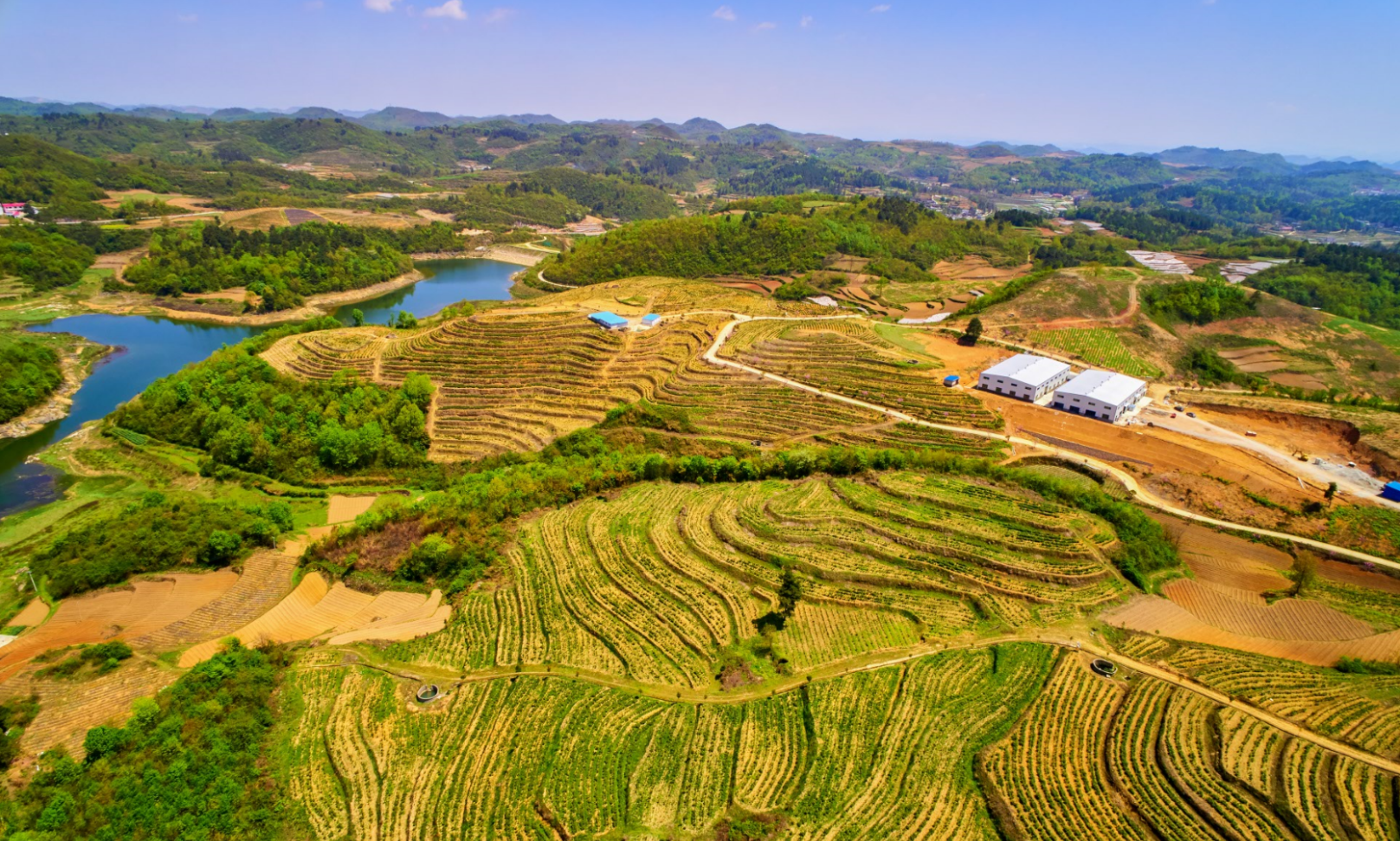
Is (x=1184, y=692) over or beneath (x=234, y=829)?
over

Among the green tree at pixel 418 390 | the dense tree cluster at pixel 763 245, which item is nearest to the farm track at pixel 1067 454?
the green tree at pixel 418 390

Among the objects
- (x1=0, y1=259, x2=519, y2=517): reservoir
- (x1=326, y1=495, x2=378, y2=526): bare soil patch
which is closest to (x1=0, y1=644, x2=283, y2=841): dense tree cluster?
(x1=326, y1=495, x2=378, y2=526): bare soil patch

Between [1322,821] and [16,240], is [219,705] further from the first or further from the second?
[16,240]

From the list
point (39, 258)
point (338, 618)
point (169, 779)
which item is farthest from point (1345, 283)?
point (39, 258)

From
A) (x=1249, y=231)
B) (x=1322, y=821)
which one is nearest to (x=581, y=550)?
(x=1322, y=821)

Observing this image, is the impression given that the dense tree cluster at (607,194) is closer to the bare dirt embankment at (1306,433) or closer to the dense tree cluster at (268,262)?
the dense tree cluster at (268,262)

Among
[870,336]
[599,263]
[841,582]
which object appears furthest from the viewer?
[599,263]
